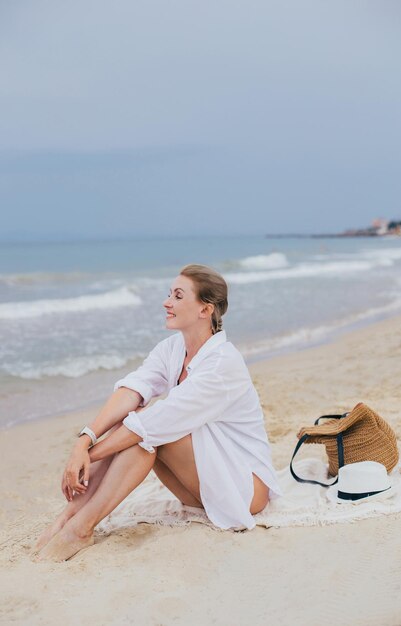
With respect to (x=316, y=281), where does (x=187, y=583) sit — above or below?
below

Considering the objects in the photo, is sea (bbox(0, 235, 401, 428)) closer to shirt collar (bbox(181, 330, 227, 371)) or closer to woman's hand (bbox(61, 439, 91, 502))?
woman's hand (bbox(61, 439, 91, 502))

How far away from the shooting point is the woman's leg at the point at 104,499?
3.40 metres

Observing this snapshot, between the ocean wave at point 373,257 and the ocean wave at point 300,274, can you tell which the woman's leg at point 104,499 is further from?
the ocean wave at point 373,257

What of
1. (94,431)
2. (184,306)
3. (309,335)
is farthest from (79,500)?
(309,335)

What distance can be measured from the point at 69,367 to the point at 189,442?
6033 millimetres

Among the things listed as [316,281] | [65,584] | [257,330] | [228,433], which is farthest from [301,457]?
[316,281]

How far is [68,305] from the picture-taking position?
16.9 metres

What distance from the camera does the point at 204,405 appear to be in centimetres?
345

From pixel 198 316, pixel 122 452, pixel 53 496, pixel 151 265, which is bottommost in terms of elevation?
pixel 53 496

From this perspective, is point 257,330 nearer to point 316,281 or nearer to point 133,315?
point 133,315

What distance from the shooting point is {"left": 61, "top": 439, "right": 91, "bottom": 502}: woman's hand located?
340 cm

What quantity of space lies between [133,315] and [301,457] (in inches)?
400

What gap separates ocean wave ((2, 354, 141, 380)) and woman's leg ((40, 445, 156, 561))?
5.55 metres

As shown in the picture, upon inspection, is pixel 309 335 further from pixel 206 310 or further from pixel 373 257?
pixel 373 257
